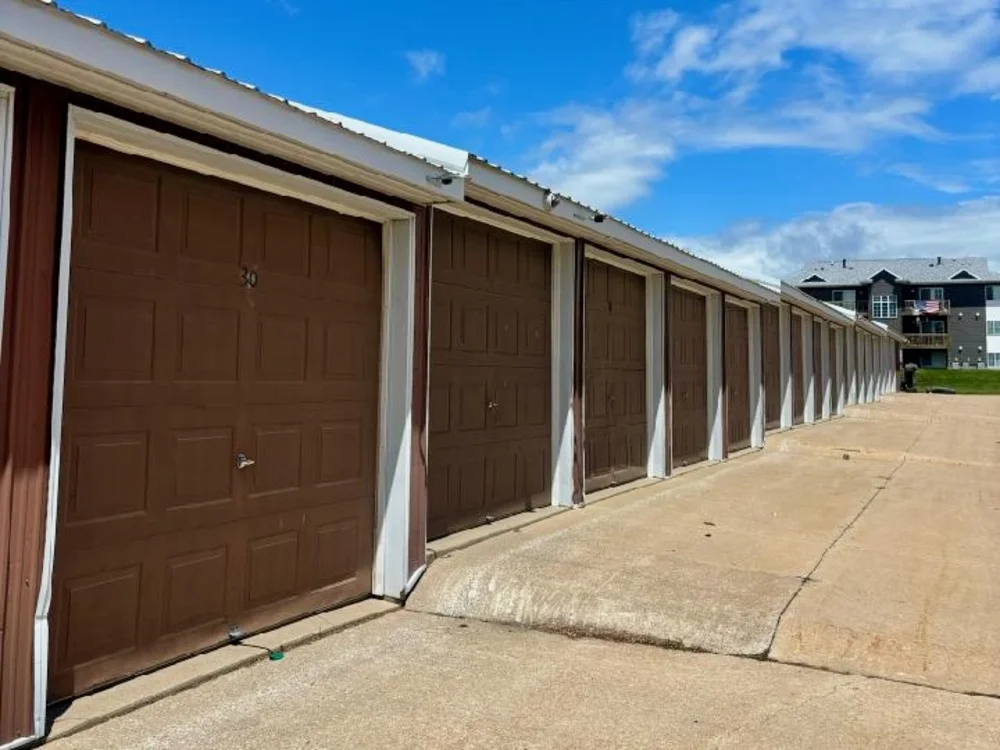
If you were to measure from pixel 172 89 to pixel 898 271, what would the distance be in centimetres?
7137

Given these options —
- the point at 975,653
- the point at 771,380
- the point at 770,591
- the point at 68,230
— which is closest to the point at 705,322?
the point at 771,380

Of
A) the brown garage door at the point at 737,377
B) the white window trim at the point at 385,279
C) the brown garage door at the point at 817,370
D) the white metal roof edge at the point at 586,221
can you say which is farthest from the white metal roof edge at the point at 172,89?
the brown garage door at the point at 817,370

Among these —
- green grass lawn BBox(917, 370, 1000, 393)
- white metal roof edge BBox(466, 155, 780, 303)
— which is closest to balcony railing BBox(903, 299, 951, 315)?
green grass lawn BBox(917, 370, 1000, 393)

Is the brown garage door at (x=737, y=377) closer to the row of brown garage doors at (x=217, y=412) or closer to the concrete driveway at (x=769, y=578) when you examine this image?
the concrete driveway at (x=769, y=578)

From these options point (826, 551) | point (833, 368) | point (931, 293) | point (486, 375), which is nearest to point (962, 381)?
point (931, 293)

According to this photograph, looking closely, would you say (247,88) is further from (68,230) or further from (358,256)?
(358,256)

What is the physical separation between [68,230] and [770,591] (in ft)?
14.5

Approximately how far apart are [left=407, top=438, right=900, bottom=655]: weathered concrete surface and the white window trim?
42 centimetres

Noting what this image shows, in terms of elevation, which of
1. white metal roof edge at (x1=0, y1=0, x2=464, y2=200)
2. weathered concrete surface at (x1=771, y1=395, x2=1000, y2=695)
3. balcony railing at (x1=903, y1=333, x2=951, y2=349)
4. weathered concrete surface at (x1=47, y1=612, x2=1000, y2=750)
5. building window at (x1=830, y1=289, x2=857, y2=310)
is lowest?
weathered concrete surface at (x1=47, y1=612, x2=1000, y2=750)

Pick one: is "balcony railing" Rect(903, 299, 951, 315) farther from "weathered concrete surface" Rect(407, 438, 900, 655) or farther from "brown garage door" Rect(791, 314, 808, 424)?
"weathered concrete surface" Rect(407, 438, 900, 655)

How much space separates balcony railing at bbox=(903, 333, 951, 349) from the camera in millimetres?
64250

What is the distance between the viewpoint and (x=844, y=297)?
64.5 m

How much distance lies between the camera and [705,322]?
12367 millimetres

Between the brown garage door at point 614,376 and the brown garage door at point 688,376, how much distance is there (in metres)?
0.83
